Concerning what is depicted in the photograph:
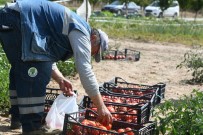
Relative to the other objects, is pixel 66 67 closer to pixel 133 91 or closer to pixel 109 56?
pixel 133 91

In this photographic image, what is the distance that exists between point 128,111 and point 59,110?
0.73m

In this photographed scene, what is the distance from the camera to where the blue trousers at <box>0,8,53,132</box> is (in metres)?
4.70

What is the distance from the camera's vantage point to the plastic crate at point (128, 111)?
522 centimetres

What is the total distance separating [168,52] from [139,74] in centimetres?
478

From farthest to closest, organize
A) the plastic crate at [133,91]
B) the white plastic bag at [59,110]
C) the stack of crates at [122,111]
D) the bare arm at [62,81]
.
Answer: the plastic crate at [133,91], the bare arm at [62,81], the white plastic bag at [59,110], the stack of crates at [122,111]

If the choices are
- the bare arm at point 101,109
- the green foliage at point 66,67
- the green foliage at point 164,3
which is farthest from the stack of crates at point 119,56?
the green foliage at point 164,3

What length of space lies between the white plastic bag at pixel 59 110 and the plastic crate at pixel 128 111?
0.21 metres

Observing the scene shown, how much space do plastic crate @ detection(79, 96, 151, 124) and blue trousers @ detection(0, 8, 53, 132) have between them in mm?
723

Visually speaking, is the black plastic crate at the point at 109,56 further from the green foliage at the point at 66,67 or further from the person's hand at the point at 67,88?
the person's hand at the point at 67,88

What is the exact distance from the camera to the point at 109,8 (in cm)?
3809

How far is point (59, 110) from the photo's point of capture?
518cm

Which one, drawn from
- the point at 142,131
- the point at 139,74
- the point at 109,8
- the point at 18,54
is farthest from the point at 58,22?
the point at 109,8

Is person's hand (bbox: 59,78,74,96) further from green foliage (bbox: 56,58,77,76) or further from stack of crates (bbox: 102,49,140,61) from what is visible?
stack of crates (bbox: 102,49,140,61)

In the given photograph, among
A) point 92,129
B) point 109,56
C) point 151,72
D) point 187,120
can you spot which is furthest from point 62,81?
point 109,56
